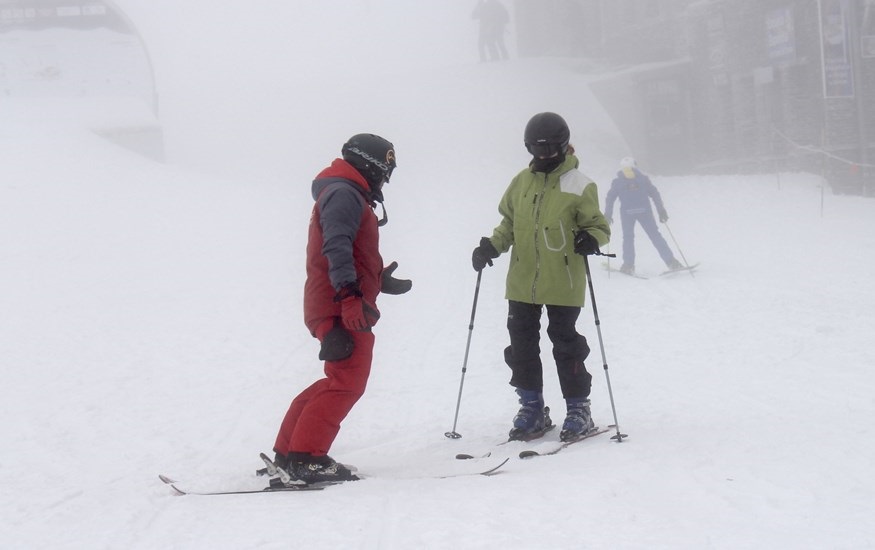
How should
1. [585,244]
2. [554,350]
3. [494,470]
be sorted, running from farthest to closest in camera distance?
[554,350], [585,244], [494,470]

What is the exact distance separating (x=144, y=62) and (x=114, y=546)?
67.8 ft

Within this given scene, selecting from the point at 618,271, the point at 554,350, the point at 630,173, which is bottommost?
the point at 618,271

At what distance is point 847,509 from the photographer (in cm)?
329

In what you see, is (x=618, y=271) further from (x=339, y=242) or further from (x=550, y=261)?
(x=339, y=242)

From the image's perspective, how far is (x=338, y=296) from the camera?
4016 mm

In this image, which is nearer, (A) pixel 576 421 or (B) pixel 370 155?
(B) pixel 370 155

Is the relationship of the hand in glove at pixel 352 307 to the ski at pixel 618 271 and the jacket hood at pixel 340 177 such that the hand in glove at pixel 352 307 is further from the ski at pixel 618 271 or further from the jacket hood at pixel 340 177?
the ski at pixel 618 271

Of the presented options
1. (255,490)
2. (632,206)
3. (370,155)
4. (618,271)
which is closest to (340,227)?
(370,155)

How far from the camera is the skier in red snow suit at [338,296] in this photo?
3977 mm

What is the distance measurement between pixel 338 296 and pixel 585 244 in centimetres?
142

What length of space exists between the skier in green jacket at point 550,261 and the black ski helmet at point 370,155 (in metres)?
0.86

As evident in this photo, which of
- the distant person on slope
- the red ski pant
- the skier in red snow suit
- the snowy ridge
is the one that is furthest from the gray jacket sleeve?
the distant person on slope

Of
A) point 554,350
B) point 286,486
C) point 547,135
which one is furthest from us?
point 554,350

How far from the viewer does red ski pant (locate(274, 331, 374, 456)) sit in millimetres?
4117
